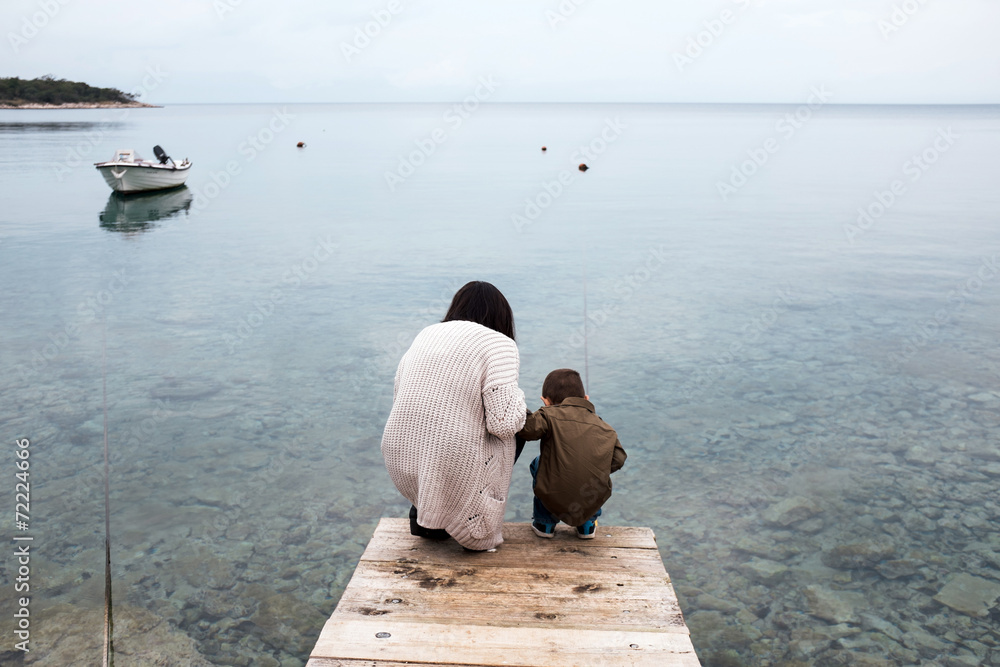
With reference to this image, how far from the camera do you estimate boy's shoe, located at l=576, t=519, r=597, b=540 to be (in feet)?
12.9

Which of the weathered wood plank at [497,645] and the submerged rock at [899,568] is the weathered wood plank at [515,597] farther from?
the submerged rock at [899,568]

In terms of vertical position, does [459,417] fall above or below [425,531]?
above

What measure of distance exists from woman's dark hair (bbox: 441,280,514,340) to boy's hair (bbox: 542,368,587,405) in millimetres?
457

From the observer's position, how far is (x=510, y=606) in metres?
3.25

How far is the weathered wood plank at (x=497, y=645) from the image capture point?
2846 millimetres

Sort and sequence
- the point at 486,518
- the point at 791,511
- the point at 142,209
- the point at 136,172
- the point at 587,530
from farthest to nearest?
the point at 136,172 → the point at 142,209 → the point at 791,511 → the point at 587,530 → the point at 486,518

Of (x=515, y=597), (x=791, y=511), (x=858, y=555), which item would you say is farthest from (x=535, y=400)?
(x=515, y=597)

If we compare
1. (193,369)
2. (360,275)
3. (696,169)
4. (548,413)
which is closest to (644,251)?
(360,275)

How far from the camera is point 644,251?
53.0ft

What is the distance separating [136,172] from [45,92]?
97768mm

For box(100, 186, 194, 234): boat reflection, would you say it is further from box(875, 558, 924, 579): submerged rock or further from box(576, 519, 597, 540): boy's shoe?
box(875, 558, 924, 579): submerged rock

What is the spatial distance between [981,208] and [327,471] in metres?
21.1

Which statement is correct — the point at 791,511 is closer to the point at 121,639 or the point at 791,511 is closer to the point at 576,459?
the point at 576,459

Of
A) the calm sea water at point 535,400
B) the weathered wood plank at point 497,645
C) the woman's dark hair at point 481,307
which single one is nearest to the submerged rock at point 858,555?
the calm sea water at point 535,400
